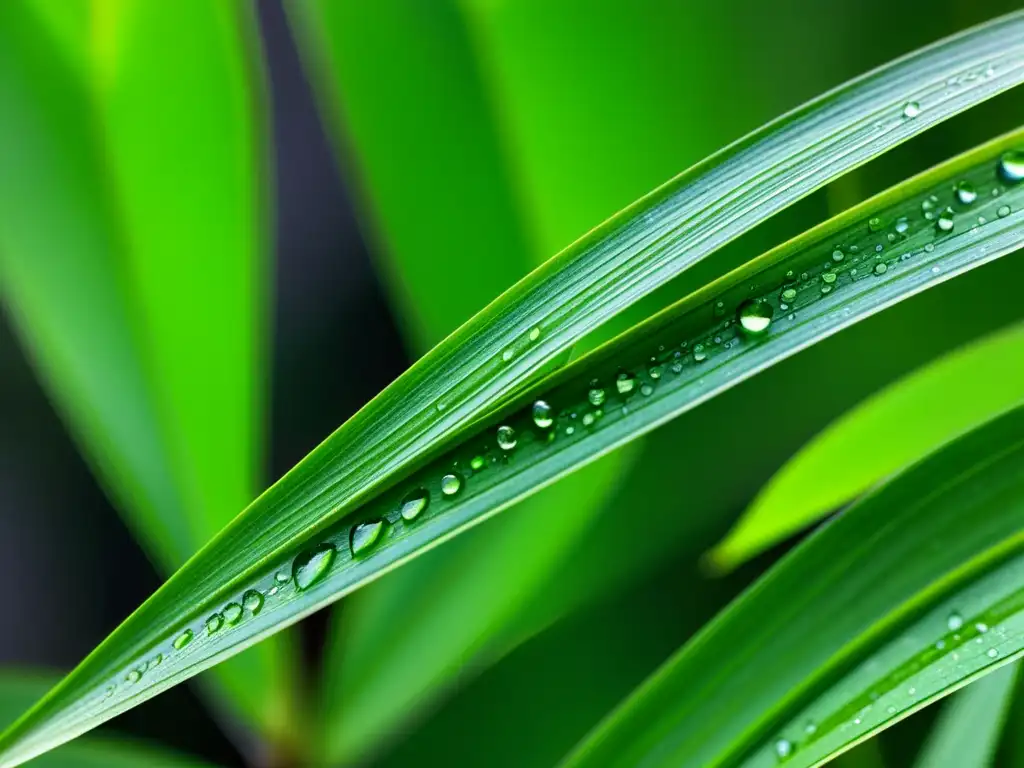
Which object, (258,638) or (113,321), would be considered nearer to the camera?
(258,638)

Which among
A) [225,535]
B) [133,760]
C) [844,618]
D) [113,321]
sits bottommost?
[844,618]

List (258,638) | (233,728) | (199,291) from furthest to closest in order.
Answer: (233,728) → (199,291) → (258,638)

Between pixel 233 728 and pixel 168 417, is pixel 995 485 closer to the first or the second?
pixel 168 417

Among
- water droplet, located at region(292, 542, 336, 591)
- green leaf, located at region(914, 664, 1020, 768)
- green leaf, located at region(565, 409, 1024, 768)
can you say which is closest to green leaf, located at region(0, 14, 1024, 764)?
water droplet, located at region(292, 542, 336, 591)

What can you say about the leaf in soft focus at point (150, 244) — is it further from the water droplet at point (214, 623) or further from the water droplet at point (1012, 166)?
the water droplet at point (1012, 166)

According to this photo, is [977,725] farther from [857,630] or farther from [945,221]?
[945,221]

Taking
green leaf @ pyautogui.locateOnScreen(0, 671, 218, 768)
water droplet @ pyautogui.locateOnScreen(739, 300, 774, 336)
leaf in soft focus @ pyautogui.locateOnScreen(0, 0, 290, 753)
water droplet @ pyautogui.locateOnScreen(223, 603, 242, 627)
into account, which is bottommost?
water droplet @ pyautogui.locateOnScreen(223, 603, 242, 627)

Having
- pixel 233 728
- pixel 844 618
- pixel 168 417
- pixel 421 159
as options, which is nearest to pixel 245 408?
pixel 168 417

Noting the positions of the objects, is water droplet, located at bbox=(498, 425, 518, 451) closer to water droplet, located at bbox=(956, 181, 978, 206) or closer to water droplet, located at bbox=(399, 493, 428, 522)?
water droplet, located at bbox=(399, 493, 428, 522)
